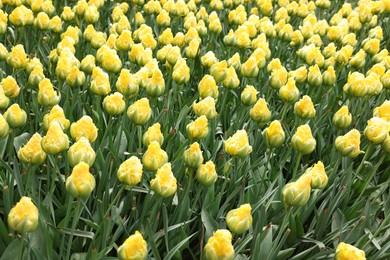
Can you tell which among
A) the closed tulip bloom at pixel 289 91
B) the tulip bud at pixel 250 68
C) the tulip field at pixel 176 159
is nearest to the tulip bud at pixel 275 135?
the tulip field at pixel 176 159

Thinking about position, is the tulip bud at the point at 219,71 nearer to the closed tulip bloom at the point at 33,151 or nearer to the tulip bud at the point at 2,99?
the tulip bud at the point at 2,99

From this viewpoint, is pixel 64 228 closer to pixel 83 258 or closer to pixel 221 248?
pixel 83 258

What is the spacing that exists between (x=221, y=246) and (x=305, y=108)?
1.15 meters

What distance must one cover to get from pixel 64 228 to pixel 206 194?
61 cm

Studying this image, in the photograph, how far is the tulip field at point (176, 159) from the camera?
5.60 feet

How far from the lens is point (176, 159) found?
2.28m

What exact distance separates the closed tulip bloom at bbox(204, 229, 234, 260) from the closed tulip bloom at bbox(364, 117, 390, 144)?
40.0 inches

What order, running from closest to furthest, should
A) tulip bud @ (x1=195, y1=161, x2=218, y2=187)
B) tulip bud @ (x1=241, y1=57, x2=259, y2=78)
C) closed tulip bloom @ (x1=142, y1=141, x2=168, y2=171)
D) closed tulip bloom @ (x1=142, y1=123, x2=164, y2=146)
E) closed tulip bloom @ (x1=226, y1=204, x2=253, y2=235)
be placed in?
1. closed tulip bloom @ (x1=226, y1=204, x2=253, y2=235)
2. closed tulip bloom @ (x1=142, y1=141, x2=168, y2=171)
3. tulip bud @ (x1=195, y1=161, x2=218, y2=187)
4. closed tulip bloom @ (x1=142, y1=123, x2=164, y2=146)
5. tulip bud @ (x1=241, y1=57, x2=259, y2=78)

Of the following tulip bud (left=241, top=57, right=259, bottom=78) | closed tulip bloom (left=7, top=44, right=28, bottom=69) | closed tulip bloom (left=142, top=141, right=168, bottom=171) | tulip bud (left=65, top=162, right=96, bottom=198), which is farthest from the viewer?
tulip bud (left=241, top=57, right=259, bottom=78)

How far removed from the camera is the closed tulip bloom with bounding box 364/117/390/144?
216 centimetres

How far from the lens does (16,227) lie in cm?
139

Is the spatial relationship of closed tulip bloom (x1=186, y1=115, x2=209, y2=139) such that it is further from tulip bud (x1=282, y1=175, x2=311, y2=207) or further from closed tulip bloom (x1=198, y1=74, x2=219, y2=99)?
tulip bud (x1=282, y1=175, x2=311, y2=207)

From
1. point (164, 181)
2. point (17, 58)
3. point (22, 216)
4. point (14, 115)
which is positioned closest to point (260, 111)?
point (164, 181)

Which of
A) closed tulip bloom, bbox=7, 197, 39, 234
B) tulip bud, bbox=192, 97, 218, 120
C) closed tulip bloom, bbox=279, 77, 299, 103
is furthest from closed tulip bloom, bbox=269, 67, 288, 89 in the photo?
closed tulip bloom, bbox=7, 197, 39, 234
